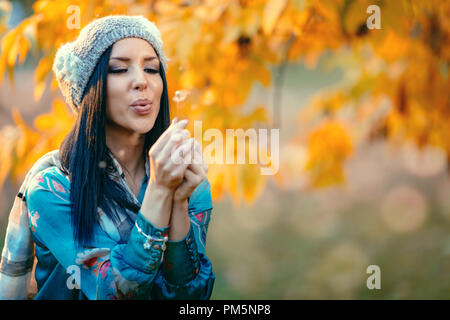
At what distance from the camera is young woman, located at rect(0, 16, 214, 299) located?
759mm

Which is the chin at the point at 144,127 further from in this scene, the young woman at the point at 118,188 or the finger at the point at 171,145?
the finger at the point at 171,145

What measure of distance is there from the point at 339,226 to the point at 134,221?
12.9ft

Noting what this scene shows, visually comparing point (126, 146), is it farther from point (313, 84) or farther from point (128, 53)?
point (313, 84)

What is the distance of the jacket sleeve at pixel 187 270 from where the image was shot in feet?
2.61

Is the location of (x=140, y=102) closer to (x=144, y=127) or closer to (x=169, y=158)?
(x=144, y=127)

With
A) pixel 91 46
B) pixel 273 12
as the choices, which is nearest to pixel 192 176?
pixel 91 46

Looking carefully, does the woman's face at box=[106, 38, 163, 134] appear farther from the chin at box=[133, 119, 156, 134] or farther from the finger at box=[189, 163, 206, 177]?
the finger at box=[189, 163, 206, 177]

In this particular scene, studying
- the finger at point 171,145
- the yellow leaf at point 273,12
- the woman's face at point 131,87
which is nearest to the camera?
the finger at point 171,145

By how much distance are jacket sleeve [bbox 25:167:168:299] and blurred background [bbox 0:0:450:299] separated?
0.28 meters

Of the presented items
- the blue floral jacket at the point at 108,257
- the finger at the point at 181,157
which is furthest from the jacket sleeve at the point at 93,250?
the finger at the point at 181,157

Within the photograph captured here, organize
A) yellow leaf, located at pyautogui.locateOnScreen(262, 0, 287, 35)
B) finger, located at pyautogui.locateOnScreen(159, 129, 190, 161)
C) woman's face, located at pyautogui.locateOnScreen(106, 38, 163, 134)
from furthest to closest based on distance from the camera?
yellow leaf, located at pyautogui.locateOnScreen(262, 0, 287, 35), woman's face, located at pyautogui.locateOnScreen(106, 38, 163, 134), finger, located at pyautogui.locateOnScreen(159, 129, 190, 161)

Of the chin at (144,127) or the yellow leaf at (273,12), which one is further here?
the yellow leaf at (273,12)

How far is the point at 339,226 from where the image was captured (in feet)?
14.8

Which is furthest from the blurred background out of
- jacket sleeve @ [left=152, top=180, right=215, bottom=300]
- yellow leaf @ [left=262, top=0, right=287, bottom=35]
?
jacket sleeve @ [left=152, top=180, right=215, bottom=300]
